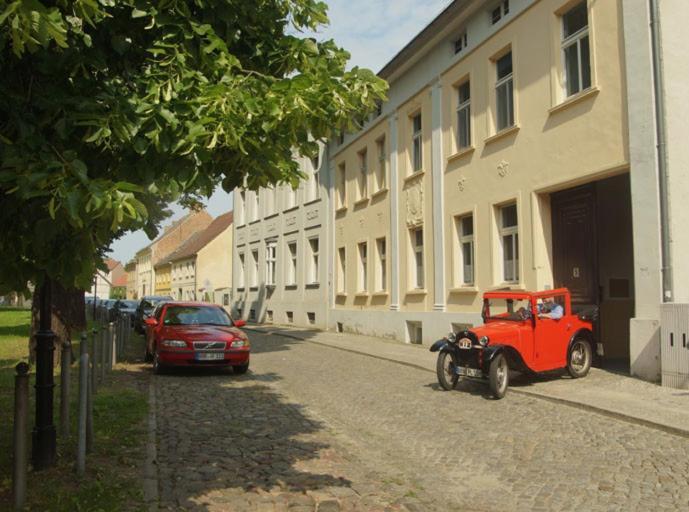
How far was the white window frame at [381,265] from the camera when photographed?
2212 cm

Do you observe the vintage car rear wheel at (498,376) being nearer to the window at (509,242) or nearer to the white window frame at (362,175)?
the window at (509,242)

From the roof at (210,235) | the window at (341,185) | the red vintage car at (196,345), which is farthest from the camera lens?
the roof at (210,235)

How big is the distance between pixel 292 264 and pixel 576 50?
20303 millimetres

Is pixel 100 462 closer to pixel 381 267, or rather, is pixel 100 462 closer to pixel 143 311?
pixel 381 267

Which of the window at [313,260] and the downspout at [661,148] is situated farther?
the window at [313,260]

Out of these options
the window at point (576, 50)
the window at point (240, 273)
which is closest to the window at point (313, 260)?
the window at point (240, 273)

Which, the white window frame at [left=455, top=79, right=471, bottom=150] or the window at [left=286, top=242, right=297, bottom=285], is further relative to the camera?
the window at [left=286, top=242, right=297, bottom=285]

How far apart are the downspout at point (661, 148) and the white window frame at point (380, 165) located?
475 inches

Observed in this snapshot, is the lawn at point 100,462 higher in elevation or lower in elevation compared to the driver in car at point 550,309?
lower

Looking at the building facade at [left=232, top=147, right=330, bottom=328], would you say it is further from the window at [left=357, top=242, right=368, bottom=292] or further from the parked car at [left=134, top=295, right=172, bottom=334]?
the parked car at [left=134, top=295, right=172, bottom=334]

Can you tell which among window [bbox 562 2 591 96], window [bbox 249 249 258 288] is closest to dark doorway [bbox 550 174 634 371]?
window [bbox 562 2 591 96]

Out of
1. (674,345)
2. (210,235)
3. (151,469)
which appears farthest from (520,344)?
(210,235)

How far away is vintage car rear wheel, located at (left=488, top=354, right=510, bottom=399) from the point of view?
936cm

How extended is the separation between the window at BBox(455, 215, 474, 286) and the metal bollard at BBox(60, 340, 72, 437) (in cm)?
1170
